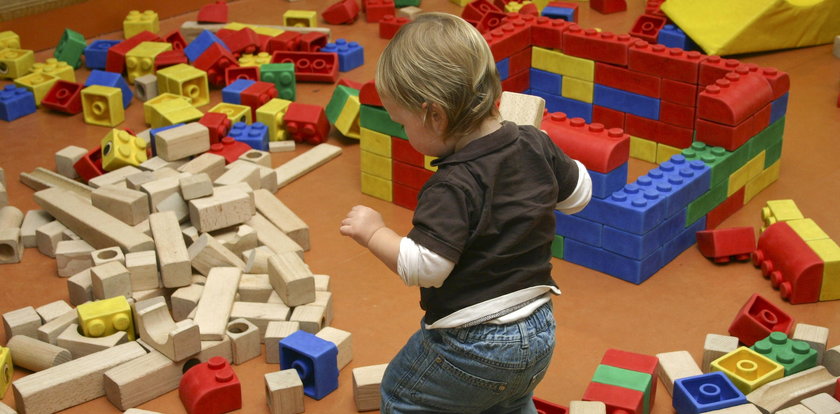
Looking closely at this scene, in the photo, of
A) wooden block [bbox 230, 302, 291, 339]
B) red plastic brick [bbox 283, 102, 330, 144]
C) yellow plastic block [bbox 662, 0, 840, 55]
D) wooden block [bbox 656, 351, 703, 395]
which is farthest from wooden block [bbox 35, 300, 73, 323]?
→ yellow plastic block [bbox 662, 0, 840, 55]

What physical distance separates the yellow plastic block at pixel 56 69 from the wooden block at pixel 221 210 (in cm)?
192

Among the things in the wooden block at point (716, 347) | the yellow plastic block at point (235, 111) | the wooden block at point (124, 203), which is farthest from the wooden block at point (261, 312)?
the yellow plastic block at point (235, 111)

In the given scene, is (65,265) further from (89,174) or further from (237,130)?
(237,130)

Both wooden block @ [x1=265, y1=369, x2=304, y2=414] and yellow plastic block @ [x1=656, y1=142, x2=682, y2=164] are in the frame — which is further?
yellow plastic block @ [x1=656, y1=142, x2=682, y2=164]

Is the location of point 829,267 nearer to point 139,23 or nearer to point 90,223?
point 90,223

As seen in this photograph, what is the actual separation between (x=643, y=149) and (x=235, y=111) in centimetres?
179

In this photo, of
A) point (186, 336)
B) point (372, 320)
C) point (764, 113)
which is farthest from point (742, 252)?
point (186, 336)

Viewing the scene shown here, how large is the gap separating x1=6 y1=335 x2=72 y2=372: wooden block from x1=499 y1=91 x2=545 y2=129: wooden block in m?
1.44

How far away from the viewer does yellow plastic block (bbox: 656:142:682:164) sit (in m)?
4.06

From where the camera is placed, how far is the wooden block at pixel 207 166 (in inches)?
152

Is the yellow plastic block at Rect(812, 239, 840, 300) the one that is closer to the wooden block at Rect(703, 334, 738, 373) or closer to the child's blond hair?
the wooden block at Rect(703, 334, 738, 373)

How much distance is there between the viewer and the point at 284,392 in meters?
2.68

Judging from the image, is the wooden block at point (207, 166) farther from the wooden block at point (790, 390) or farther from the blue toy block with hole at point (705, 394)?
the wooden block at point (790, 390)

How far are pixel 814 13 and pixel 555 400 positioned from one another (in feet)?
11.2
